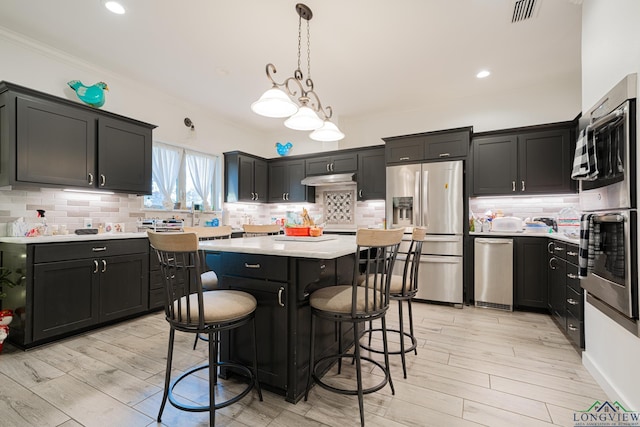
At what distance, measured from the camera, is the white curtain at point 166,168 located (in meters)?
4.37

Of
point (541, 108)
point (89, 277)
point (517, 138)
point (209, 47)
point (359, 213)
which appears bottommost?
point (89, 277)

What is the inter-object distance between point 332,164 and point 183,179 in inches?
97.6

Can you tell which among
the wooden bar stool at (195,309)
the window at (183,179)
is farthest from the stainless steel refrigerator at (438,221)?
the window at (183,179)

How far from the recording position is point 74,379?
2.09m

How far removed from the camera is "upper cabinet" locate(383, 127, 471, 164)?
400 centimetres

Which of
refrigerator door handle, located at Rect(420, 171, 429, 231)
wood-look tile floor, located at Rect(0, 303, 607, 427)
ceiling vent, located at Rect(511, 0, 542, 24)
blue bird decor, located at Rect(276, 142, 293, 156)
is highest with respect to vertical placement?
ceiling vent, located at Rect(511, 0, 542, 24)

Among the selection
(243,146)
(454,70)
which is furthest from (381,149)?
(243,146)

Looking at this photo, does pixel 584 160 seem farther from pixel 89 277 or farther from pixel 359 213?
pixel 89 277

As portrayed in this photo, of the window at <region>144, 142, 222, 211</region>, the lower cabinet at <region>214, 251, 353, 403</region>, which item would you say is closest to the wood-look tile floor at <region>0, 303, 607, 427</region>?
the lower cabinet at <region>214, 251, 353, 403</region>

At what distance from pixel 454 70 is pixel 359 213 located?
261 centimetres

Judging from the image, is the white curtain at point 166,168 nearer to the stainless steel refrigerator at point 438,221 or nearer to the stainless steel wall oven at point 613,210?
the stainless steel refrigerator at point 438,221

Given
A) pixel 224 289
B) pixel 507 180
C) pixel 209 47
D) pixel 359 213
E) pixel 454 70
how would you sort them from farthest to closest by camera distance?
pixel 359 213, pixel 507 180, pixel 454 70, pixel 209 47, pixel 224 289

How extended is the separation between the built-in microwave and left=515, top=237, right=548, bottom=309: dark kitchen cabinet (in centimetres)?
157

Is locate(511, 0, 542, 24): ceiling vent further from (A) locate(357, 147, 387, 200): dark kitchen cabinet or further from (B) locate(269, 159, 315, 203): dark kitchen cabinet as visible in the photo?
(B) locate(269, 159, 315, 203): dark kitchen cabinet
